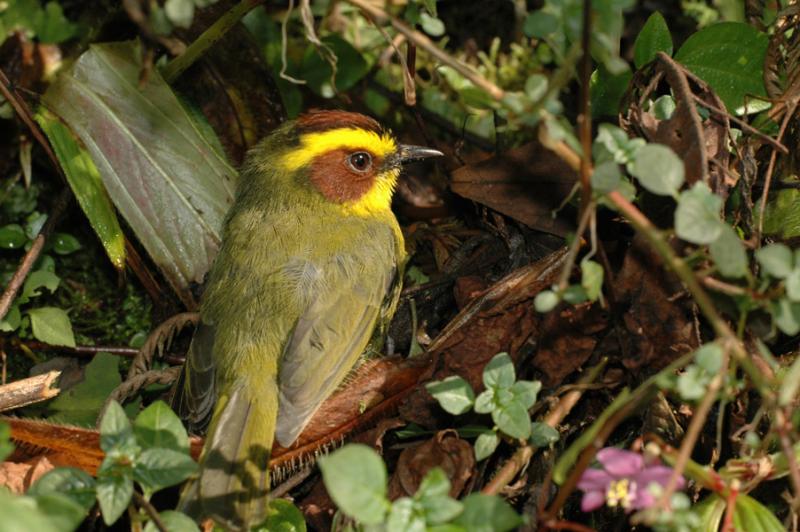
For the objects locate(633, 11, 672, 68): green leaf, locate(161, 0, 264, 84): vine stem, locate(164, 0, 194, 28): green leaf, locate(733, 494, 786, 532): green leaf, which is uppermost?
locate(164, 0, 194, 28): green leaf

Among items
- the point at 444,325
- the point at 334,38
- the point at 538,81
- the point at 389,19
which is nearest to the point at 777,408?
the point at 538,81

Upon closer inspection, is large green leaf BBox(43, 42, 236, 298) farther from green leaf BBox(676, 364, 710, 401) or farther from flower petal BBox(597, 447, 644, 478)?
green leaf BBox(676, 364, 710, 401)

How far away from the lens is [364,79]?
502 cm

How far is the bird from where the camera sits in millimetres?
3320

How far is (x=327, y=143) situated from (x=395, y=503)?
215 centimetres

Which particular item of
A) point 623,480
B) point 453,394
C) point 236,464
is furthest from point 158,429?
point 623,480

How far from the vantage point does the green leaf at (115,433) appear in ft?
8.48

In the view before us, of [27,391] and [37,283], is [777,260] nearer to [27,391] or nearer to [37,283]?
[27,391]

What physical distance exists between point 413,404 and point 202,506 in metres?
0.87

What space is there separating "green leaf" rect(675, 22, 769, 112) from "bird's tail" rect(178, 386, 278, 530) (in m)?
2.03

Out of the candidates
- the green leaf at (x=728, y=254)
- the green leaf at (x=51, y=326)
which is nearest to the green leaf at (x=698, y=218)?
the green leaf at (x=728, y=254)

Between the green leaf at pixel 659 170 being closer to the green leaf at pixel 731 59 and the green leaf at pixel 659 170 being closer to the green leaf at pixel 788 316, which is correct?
the green leaf at pixel 788 316

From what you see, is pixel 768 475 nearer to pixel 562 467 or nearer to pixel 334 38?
pixel 562 467

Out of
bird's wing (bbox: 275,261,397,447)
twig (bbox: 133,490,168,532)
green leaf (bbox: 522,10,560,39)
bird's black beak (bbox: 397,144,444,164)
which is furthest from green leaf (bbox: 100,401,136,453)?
bird's black beak (bbox: 397,144,444,164)
